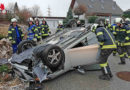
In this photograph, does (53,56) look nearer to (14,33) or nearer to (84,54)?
(84,54)

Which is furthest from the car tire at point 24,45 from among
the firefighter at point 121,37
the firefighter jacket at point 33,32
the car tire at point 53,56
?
the firefighter at point 121,37

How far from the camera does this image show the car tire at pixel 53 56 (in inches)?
106

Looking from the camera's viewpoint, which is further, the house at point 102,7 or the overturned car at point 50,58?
the house at point 102,7

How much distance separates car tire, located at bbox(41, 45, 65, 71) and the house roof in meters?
26.1

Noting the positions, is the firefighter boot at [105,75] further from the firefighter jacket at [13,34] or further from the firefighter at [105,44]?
the firefighter jacket at [13,34]

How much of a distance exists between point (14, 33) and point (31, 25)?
869 millimetres

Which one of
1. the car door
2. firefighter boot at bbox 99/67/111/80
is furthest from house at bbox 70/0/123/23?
firefighter boot at bbox 99/67/111/80

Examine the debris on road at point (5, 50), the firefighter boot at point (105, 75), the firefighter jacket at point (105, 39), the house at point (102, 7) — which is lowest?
the firefighter boot at point (105, 75)

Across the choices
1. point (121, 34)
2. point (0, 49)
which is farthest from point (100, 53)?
point (0, 49)

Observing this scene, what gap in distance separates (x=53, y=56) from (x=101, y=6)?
30.8m

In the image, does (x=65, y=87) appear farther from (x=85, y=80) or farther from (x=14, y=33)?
(x=14, y=33)

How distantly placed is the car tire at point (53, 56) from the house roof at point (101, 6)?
2614 cm

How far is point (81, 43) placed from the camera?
3.79 m

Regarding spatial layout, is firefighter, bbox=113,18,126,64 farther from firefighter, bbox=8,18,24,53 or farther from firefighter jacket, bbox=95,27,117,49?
firefighter, bbox=8,18,24,53
